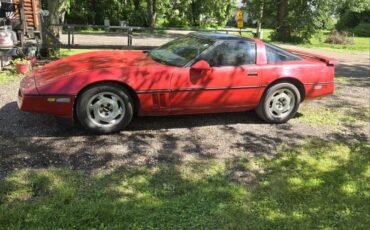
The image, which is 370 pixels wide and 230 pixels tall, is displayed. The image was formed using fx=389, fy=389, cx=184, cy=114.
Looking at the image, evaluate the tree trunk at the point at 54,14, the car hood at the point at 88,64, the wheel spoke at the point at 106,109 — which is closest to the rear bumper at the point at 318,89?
the car hood at the point at 88,64

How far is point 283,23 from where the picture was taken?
22.6 m

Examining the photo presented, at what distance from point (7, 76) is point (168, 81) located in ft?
14.9

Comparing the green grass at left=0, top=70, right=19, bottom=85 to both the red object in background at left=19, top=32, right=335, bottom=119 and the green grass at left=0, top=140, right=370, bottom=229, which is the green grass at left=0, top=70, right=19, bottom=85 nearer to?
the red object in background at left=19, top=32, right=335, bottom=119

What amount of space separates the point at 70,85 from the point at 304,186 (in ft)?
9.67

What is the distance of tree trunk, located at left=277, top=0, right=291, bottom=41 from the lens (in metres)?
22.5

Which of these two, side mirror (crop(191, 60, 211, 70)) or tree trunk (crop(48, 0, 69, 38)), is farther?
tree trunk (crop(48, 0, 69, 38))

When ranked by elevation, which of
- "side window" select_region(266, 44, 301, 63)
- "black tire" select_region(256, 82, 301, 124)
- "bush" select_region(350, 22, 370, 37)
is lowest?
"black tire" select_region(256, 82, 301, 124)

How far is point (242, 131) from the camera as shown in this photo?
222 inches

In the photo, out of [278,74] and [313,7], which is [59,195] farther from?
[313,7]

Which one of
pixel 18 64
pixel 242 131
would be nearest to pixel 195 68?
pixel 242 131

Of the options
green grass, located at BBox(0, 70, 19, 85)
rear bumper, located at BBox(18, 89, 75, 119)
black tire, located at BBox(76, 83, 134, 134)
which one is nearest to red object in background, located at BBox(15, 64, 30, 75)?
green grass, located at BBox(0, 70, 19, 85)

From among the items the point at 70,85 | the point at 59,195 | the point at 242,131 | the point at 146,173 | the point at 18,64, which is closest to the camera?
the point at 59,195

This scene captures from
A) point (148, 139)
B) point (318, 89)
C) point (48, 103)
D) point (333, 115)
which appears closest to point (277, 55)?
point (318, 89)

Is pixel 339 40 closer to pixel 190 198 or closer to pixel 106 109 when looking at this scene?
pixel 106 109
